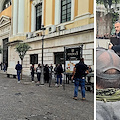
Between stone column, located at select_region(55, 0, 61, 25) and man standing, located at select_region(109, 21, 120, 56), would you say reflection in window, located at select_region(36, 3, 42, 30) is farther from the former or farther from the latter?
man standing, located at select_region(109, 21, 120, 56)

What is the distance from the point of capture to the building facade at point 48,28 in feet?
34.8

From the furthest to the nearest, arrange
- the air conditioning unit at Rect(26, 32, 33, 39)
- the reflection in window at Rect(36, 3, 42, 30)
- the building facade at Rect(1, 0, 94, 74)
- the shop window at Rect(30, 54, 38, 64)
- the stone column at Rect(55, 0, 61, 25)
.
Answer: the reflection in window at Rect(36, 3, 42, 30) → the stone column at Rect(55, 0, 61, 25) → the air conditioning unit at Rect(26, 32, 33, 39) → the shop window at Rect(30, 54, 38, 64) → the building facade at Rect(1, 0, 94, 74)

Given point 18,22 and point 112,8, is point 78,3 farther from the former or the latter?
point 112,8

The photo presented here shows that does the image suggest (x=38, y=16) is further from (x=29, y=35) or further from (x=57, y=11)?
(x=29, y=35)

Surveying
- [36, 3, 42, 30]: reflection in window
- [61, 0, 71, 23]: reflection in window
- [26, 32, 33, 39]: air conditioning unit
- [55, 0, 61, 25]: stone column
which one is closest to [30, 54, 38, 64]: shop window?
[26, 32, 33, 39]: air conditioning unit

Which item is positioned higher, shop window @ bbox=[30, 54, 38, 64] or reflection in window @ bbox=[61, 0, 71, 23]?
reflection in window @ bbox=[61, 0, 71, 23]

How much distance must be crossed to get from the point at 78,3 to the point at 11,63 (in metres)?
4.71

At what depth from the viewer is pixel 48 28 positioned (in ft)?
47.9

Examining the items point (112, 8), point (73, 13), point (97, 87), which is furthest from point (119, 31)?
point (73, 13)

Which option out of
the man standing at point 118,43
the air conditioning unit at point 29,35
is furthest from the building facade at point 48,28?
the man standing at point 118,43

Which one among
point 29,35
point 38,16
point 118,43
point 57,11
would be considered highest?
point 57,11

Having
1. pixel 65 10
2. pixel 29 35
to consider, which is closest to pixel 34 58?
pixel 29 35

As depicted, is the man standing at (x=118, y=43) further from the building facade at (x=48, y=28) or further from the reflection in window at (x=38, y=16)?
the reflection in window at (x=38, y=16)

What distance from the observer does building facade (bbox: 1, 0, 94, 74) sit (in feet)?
34.8
